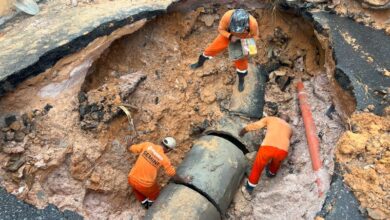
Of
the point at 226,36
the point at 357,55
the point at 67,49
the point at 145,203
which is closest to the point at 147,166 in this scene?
the point at 145,203

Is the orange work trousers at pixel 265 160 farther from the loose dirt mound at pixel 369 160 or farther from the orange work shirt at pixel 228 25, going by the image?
the orange work shirt at pixel 228 25

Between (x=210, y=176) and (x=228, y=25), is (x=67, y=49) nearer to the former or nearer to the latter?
(x=228, y=25)

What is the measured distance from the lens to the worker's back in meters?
Result: 4.94

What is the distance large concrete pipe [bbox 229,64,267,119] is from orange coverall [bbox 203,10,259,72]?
0.27 m

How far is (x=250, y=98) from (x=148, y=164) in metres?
1.84

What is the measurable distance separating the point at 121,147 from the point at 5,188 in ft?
4.93

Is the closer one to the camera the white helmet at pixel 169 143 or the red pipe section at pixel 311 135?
the red pipe section at pixel 311 135

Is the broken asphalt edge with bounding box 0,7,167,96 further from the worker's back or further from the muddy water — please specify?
the worker's back

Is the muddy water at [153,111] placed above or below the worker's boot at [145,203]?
above

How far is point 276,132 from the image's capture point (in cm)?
501

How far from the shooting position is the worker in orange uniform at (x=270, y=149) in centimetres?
494

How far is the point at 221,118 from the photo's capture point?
5.76 m

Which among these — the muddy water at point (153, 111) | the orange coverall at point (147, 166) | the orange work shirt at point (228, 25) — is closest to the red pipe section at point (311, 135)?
the muddy water at point (153, 111)

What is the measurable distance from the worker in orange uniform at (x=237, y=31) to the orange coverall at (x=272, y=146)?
0.94 metres
